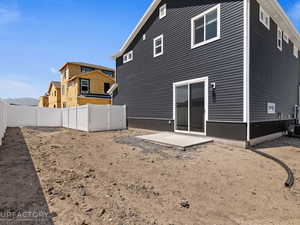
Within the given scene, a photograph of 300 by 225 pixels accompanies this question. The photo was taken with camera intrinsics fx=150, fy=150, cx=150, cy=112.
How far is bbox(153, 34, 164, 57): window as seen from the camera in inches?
353

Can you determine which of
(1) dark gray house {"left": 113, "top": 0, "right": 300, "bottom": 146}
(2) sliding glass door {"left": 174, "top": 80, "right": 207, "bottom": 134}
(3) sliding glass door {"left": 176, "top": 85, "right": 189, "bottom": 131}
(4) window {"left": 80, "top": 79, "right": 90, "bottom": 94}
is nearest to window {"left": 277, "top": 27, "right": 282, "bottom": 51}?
(1) dark gray house {"left": 113, "top": 0, "right": 300, "bottom": 146}

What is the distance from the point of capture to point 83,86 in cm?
1811

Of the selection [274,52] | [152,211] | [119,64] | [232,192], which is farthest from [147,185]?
[119,64]

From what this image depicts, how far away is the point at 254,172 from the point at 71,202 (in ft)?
12.2

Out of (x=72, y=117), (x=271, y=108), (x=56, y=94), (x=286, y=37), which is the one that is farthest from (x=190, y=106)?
(x=56, y=94)

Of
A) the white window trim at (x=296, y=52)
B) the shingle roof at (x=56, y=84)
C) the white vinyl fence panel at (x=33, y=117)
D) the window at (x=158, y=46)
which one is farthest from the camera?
the shingle roof at (x=56, y=84)

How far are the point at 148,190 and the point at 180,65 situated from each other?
264 inches

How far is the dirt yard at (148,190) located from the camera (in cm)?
190

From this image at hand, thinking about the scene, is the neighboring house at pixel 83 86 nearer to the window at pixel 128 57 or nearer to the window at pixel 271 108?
the window at pixel 128 57

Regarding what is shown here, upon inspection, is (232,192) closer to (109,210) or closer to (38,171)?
(109,210)

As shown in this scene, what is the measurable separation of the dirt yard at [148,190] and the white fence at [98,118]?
5631mm

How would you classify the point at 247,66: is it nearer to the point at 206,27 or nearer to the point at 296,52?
the point at 206,27

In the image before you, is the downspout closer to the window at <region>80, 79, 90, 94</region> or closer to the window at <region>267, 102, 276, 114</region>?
the window at <region>267, 102, 276, 114</region>

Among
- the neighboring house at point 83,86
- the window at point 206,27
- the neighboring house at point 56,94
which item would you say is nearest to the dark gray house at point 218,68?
the window at point 206,27
